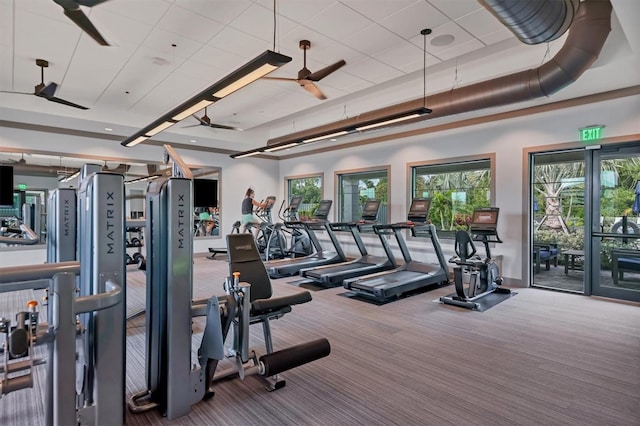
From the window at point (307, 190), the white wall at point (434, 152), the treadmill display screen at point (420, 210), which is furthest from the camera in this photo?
the window at point (307, 190)

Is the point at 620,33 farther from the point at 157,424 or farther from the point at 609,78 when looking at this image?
the point at 157,424

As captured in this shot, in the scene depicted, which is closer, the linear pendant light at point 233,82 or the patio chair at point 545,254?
the linear pendant light at point 233,82

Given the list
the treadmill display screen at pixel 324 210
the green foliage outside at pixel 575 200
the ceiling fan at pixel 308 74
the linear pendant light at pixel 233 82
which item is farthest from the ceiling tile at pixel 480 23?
the treadmill display screen at pixel 324 210

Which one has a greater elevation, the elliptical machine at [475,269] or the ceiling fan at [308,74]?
the ceiling fan at [308,74]

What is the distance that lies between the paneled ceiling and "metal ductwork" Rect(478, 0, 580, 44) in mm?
607

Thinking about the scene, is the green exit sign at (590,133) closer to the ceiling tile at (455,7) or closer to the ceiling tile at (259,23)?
the ceiling tile at (455,7)

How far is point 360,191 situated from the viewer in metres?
9.34

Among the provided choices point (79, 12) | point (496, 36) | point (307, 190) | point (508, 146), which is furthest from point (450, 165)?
point (79, 12)

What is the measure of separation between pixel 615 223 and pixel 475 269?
7.19 feet

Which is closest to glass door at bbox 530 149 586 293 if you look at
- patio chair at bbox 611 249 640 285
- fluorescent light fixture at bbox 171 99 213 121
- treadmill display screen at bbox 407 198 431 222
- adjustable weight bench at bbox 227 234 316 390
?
patio chair at bbox 611 249 640 285

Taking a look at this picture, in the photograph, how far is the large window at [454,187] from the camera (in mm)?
6840

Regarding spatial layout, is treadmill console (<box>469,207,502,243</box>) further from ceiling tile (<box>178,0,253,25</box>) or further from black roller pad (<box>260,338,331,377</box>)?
ceiling tile (<box>178,0,253,25</box>)

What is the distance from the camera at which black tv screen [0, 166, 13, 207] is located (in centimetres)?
456

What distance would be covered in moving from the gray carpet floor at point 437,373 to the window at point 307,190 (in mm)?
5867
